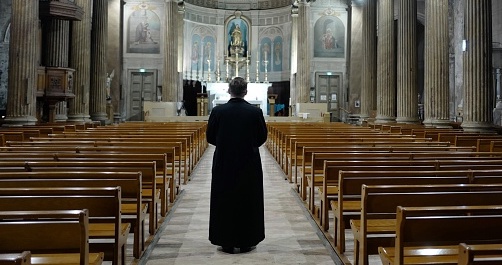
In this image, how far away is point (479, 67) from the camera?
1262cm

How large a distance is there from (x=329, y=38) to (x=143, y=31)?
452 inches

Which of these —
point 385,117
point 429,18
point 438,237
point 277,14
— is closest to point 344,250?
point 438,237

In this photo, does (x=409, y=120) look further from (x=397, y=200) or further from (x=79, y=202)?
(x=79, y=202)

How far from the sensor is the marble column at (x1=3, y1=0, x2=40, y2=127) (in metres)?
12.7

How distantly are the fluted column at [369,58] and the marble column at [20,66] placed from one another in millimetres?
15061

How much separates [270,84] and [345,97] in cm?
487

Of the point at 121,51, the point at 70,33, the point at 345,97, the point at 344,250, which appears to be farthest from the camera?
the point at 345,97

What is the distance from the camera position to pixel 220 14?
1331 inches

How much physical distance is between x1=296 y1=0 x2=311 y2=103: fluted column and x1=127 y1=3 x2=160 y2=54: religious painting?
8477 mm

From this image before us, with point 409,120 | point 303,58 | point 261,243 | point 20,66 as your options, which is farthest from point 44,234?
point 303,58

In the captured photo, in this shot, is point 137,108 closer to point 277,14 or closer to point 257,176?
point 277,14

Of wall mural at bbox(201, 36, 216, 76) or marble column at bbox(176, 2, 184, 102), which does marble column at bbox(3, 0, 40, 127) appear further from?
wall mural at bbox(201, 36, 216, 76)

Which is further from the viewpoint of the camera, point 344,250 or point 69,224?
point 344,250

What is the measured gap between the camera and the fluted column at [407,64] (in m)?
17.4
